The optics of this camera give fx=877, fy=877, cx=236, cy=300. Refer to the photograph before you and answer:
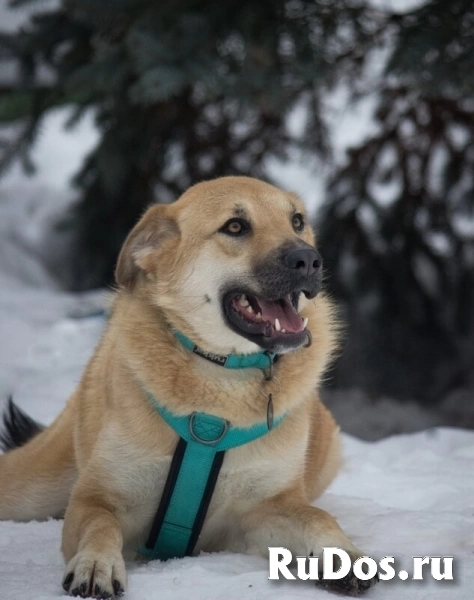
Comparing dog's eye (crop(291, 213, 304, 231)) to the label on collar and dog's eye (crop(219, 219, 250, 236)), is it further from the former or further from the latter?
the label on collar

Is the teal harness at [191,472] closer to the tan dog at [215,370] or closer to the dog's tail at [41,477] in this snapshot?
the tan dog at [215,370]

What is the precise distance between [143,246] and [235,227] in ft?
1.12

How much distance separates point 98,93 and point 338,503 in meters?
3.40

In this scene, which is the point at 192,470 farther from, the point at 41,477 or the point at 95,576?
the point at 41,477

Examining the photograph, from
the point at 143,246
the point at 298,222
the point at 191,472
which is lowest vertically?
the point at 191,472

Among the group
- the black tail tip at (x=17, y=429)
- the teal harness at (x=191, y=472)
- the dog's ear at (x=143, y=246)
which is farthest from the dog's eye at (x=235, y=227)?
the black tail tip at (x=17, y=429)

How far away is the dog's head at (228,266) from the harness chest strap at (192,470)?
275 millimetres

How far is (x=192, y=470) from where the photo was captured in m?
2.76

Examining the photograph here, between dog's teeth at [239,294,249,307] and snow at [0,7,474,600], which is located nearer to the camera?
snow at [0,7,474,600]

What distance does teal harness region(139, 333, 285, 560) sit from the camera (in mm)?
2766

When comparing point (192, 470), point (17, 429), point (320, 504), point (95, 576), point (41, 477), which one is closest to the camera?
point (95, 576)

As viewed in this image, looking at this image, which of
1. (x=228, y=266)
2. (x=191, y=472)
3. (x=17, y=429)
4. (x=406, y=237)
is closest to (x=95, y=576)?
(x=191, y=472)

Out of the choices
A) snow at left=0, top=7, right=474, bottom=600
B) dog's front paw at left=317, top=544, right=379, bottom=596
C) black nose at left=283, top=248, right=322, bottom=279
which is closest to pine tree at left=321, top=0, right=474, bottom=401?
snow at left=0, top=7, right=474, bottom=600

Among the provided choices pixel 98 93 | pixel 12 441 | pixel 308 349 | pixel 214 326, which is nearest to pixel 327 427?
pixel 308 349
